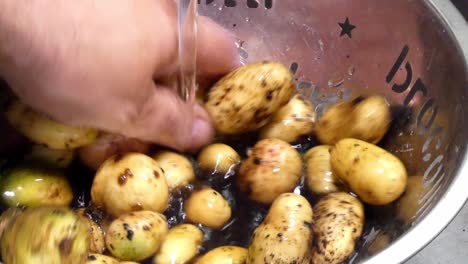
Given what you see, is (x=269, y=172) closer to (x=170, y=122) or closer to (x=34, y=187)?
Answer: (x=170, y=122)

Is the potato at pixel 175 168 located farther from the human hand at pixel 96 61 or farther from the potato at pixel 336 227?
the potato at pixel 336 227

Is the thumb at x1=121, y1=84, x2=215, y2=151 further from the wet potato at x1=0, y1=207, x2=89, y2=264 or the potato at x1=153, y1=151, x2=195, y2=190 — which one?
the wet potato at x1=0, y1=207, x2=89, y2=264

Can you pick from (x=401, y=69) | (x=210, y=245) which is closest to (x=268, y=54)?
(x=401, y=69)

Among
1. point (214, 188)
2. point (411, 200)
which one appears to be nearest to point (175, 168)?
point (214, 188)

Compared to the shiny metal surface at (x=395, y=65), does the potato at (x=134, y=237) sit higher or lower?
lower

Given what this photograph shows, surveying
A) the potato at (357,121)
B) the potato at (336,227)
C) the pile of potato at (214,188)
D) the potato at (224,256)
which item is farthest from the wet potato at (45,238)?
the potato at (357,121)
